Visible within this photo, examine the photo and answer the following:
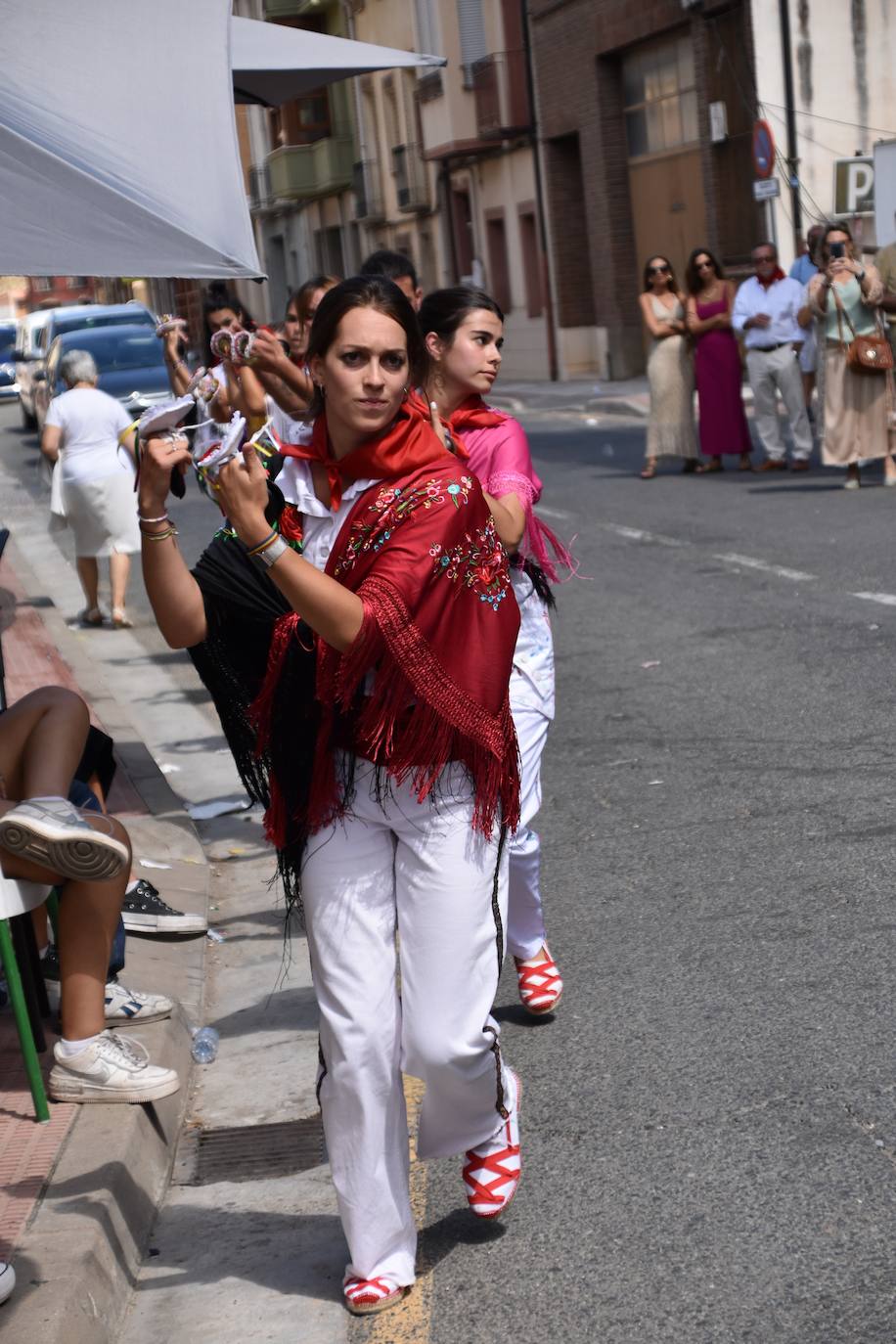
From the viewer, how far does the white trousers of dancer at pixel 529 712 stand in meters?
4.77

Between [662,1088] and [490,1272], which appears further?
[662,1088]

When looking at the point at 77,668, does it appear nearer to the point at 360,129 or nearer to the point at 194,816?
the point at 194,816

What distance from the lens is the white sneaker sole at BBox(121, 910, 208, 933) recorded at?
589 centimetres

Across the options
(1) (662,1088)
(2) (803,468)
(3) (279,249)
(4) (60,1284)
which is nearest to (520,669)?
(1) (662,1088)

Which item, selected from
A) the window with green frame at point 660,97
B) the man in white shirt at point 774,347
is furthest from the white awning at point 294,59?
the window with green frame at point 660,97

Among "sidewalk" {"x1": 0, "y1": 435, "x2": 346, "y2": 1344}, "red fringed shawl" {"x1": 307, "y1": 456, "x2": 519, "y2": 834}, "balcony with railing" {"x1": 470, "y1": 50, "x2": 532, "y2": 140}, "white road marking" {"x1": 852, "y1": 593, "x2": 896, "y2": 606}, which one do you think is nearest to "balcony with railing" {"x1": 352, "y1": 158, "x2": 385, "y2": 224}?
"balcony with railing" {"x1": 470, "y1": 50, "x2": 532, "y2": 140}

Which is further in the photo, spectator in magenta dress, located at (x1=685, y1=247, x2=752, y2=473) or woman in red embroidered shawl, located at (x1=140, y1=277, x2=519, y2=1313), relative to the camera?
spectator in magenta dress, located at (x1=685, y1=247, x2=752, y2=473)

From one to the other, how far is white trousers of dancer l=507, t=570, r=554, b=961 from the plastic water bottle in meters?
0.90

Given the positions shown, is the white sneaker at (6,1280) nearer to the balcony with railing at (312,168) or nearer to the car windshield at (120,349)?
the car windshield at (120,349)

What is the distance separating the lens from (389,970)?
360cm

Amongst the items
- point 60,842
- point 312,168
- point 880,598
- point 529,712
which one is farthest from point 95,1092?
point 312,168

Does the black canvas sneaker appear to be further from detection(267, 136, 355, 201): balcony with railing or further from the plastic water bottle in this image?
detection(267, 136, 355, 201): balcony with railing

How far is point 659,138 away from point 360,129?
67.7 ft

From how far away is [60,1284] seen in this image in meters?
3.57
